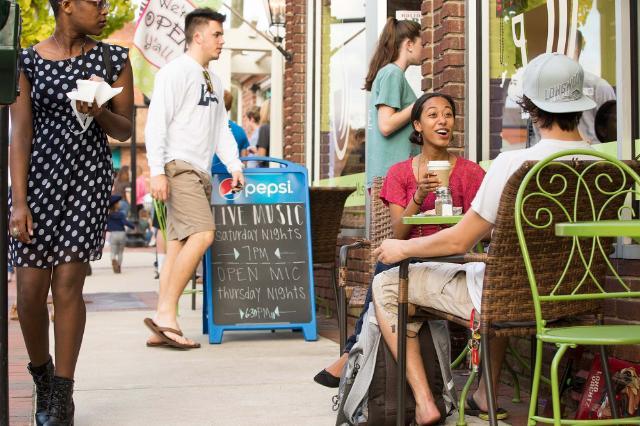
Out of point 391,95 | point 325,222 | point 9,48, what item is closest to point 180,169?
point 325,222

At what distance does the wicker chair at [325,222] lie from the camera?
7.62 metres

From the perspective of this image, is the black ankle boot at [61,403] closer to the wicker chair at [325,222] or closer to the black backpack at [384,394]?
the black backpack at [384,394]

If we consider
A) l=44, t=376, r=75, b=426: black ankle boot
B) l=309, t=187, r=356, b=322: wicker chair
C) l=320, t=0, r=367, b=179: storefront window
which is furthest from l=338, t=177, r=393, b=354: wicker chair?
l=320, t=0, r=367, b=179: storefront window

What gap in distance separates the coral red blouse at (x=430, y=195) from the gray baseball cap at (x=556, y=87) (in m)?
1.14

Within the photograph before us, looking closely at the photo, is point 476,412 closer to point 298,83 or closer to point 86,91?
point 86,91

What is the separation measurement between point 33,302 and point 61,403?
0.40m

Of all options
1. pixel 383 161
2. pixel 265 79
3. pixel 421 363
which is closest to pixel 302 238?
pixel 383 161

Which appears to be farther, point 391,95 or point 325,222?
point 325,222

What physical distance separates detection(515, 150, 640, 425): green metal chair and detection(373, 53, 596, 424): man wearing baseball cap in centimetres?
16

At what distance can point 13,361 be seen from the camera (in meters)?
6.49

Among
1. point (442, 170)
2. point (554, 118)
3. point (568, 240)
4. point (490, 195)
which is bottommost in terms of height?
point (568, 240)

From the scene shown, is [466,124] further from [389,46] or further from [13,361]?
[13,361]

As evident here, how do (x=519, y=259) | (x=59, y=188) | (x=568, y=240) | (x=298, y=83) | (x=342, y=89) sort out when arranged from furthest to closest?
(x=298, y=83) → (x=342, y=89) → (x=59, y=188) → (x=568, y=240) → (x=519, y=259)

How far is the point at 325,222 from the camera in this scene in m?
7.69
